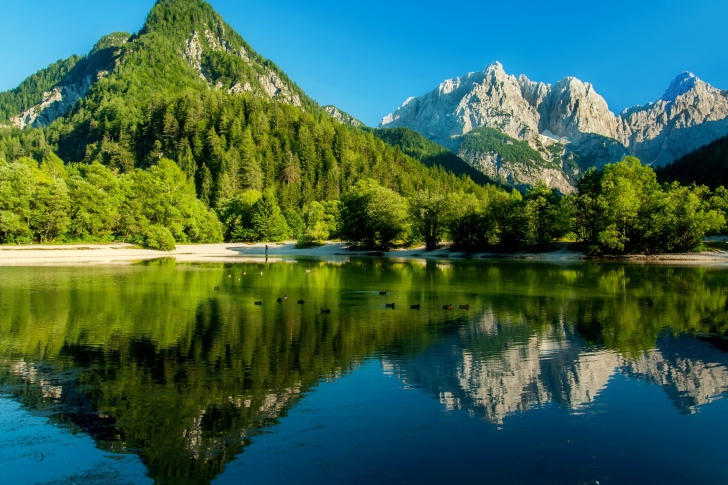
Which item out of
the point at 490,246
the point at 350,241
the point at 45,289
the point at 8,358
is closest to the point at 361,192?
the point at 350,241

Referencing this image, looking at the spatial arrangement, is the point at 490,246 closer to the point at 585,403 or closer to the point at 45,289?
the point at 45,289

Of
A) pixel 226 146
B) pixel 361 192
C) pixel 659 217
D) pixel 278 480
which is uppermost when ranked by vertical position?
pixel 226 146

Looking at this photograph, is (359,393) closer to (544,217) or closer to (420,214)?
(544,217)

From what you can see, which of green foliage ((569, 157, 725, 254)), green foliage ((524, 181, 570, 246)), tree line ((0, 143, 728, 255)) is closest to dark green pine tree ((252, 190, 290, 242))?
tree line ((0, 143, 728, 255))

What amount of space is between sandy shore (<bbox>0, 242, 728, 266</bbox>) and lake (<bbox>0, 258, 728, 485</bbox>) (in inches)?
1944

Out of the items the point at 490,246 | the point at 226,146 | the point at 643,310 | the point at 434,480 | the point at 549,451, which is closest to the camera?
the point at 434,480

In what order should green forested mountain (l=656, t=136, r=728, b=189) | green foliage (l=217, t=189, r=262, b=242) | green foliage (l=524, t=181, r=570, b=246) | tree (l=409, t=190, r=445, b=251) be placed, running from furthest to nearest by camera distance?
green forested mountain (l=656, t=136, r=728, b=189) < green foliage (l=217, t=189, r=262, b=242) < tree (l=409, t=190, r=445, b=251) < green foliage (l=524, t=181, r=570, b=246)

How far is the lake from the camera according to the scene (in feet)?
33.2

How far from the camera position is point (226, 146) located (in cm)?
17825

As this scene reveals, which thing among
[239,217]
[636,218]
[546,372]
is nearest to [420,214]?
[636,218]

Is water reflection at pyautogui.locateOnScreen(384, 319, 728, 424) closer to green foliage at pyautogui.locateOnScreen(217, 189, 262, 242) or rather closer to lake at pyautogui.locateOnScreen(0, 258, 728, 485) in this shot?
lake at pyautogui.locateOnScreen(0, 258, 728, 485)

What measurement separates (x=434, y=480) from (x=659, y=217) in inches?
3276

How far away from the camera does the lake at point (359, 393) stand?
10109 mm

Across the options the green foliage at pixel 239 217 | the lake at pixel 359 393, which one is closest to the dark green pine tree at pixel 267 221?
the green foliage at pixel 239 217
